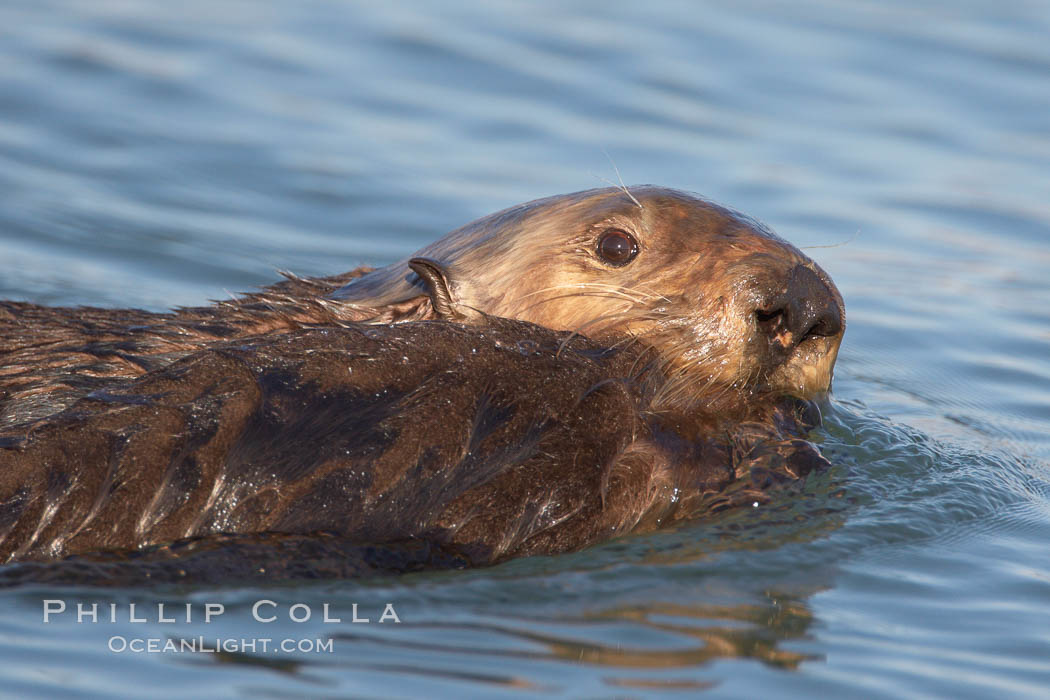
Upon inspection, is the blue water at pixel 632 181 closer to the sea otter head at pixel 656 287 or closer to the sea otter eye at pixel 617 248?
the sea otter head at pixel 656 287

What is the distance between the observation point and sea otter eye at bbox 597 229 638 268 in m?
4.57

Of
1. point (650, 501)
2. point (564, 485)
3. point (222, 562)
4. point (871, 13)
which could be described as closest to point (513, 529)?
point (564, 485)

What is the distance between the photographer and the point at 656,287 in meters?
4.45

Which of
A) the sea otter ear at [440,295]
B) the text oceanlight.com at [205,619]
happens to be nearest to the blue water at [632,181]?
the text oceanlight.com at [205,619]

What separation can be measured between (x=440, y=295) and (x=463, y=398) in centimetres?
94

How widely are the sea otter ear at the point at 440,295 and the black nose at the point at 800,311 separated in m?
0.96

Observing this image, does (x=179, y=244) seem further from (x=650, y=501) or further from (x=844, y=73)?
(x=844, y=73)

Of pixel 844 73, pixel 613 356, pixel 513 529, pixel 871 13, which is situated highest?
pixel 871 13

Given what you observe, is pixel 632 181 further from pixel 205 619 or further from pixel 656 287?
pixel 205 619

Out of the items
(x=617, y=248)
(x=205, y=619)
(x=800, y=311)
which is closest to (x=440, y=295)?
(x=617, y=248)

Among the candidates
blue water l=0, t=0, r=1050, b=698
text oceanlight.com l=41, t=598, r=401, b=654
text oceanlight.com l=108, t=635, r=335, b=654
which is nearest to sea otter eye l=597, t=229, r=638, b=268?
blue water l=0, t=0, r=1050, b=698

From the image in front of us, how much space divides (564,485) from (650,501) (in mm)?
313

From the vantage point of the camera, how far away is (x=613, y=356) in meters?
4.23

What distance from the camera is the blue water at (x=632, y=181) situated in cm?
355
